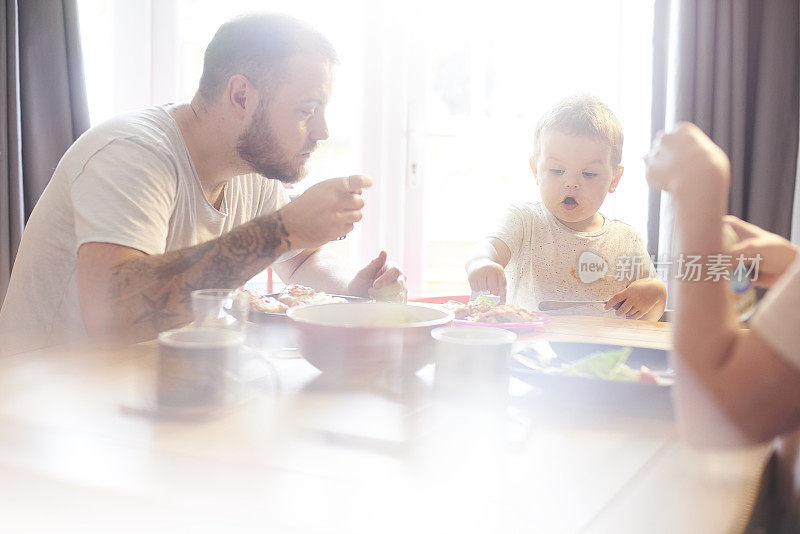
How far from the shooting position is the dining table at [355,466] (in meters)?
0.40

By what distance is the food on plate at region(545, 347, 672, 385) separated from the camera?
601 mm

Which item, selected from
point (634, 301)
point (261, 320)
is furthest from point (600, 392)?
point (634, 301)

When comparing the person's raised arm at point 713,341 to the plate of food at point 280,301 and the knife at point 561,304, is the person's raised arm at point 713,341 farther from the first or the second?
the knife at point 561,304

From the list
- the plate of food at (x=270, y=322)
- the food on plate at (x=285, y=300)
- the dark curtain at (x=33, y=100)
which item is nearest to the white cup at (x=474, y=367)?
the plate of food at (x=270, y=322)

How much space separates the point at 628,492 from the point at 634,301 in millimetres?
774

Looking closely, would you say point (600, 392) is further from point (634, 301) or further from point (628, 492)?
point (634, 301)

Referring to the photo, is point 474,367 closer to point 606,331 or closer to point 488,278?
point 606,331

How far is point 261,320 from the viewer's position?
0.87m

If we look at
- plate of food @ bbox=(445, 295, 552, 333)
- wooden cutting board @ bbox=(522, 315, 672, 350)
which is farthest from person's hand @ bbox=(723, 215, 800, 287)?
plate of food @ bbox=(445, 295, 552, 333)

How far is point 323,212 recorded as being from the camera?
0.95 metres

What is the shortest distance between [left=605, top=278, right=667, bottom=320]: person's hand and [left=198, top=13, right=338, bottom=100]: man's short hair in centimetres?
65

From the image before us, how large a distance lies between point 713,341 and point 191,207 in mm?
938

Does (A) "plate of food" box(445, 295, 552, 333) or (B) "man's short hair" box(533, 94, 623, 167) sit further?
(B) "man's short hair" box(533, 94, 623, 167)

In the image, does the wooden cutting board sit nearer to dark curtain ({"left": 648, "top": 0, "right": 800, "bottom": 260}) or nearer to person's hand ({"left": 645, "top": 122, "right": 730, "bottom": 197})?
person's hand ({"left": 645, "top": 122, "right": 730, "bottom": 197})
